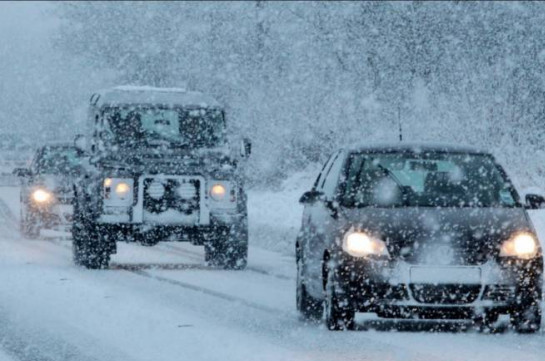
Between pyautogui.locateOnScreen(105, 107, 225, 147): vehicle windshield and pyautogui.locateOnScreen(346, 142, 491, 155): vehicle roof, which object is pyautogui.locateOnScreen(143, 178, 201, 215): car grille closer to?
pyautogui.locateOnScreen(105, 107, 225, 147): vehicle windshield

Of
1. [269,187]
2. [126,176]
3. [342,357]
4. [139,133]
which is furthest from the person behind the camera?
[269,187]

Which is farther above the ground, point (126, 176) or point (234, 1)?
point (234, 1)

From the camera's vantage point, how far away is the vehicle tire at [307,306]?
12688mm

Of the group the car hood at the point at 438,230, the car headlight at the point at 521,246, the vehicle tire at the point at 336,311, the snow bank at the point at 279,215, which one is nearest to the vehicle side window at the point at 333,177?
the car hood at the point at 438,230

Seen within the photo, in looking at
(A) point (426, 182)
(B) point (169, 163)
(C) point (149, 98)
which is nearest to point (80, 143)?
(C) point (149, 98)

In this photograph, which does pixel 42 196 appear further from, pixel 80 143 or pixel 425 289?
pixel 425 289

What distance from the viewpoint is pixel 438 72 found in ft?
112

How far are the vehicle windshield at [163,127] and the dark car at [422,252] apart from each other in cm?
806

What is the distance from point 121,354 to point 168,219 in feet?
29.7

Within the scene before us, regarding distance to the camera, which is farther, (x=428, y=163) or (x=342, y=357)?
Result: (x=428, y=163)

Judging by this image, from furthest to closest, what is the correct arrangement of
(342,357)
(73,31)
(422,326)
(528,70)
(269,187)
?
(73,31) < (269,187) < (528,70) < (422,326) < (342,357)

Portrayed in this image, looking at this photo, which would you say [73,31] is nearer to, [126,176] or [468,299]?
[126,176]

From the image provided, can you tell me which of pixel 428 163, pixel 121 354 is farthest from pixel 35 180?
pixel 121 354

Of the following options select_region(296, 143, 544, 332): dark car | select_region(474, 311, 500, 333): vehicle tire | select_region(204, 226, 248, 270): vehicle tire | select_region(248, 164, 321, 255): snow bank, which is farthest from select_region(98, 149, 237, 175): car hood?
select_region(474, 311, 500, 333): vehicle tire
